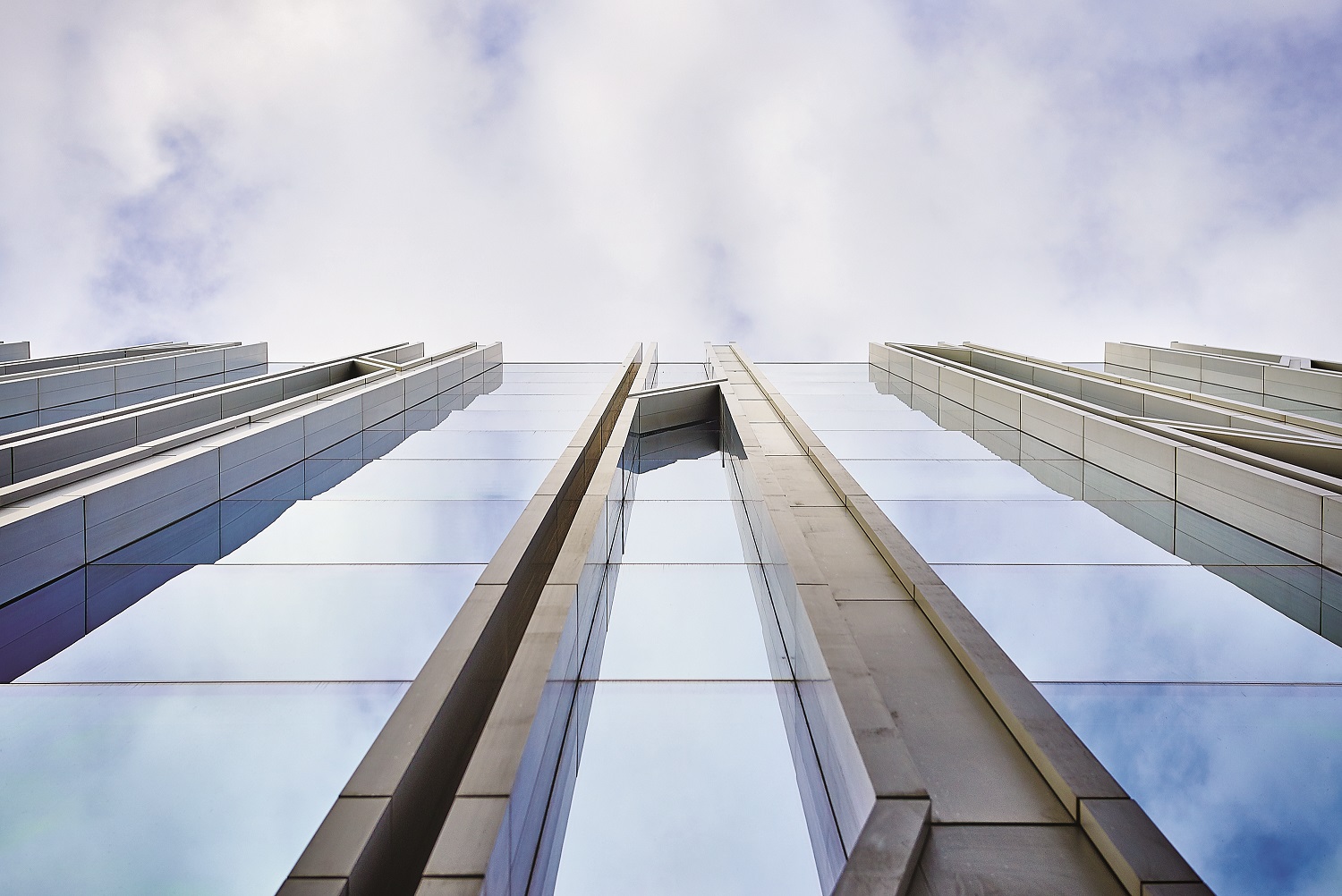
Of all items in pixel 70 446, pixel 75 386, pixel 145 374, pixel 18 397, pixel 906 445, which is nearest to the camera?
pixel 70 446

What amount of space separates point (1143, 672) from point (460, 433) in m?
10.6

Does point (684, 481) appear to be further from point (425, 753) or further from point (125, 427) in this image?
point (125, 427)

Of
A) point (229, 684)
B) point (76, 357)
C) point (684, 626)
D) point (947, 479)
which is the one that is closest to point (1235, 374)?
point (947, 479)

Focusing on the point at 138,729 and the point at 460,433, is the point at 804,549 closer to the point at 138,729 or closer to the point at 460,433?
the point at 138,729

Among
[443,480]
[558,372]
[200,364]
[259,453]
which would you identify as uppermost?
[200,364]

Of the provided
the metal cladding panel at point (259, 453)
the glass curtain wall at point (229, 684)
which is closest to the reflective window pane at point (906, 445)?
the glass curtain wall at point (229, 684)

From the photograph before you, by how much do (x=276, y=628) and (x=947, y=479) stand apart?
7654 mm

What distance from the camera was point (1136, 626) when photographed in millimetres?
4895

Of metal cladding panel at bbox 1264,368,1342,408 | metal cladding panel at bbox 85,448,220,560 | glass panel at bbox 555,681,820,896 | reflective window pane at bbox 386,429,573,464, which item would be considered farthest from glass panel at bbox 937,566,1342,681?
metal cladding panel at bbox 1264,368,1342,408

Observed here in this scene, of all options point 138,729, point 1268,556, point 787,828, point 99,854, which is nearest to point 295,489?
point 138,729

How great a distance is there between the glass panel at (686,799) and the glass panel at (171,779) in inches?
50.9

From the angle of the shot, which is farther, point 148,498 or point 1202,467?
point 1202,467

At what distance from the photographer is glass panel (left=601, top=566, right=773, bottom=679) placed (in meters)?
5.04

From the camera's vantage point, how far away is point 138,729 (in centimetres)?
378
